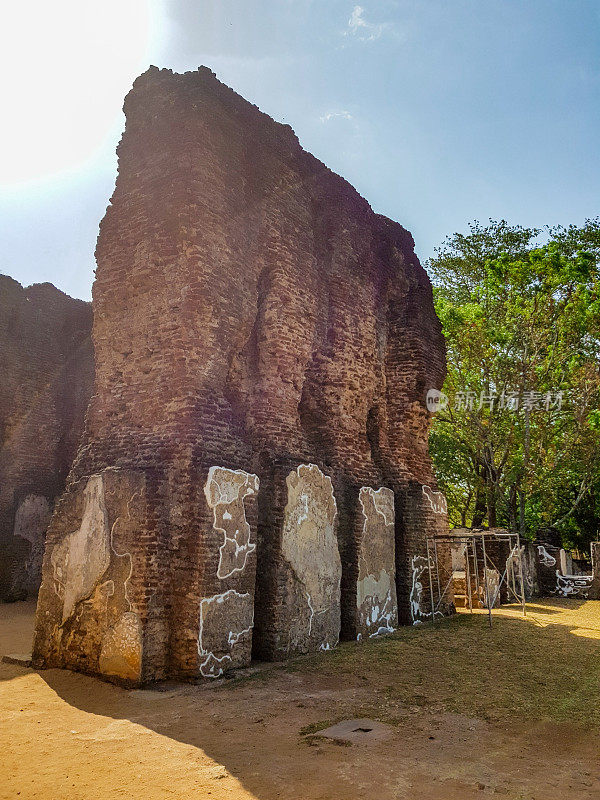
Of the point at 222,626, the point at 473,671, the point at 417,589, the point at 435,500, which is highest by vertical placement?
the point at 435,500

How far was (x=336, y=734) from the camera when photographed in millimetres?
4699

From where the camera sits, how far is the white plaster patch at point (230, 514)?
6.85 m

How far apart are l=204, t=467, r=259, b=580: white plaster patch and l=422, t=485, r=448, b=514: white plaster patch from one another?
487cm

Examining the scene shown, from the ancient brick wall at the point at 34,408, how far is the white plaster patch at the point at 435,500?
7.88 metres

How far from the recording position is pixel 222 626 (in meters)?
6.73

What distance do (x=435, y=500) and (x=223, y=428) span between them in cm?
553

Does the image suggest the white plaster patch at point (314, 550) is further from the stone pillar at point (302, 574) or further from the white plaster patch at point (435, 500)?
the white plaster patch at point (435, 500)

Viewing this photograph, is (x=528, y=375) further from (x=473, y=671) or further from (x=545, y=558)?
(x=473, y=671)

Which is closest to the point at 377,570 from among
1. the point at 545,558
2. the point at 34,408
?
the point at 34,408

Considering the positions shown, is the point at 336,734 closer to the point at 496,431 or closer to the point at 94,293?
the point at 94,293

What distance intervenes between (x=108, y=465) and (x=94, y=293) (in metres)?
2.42

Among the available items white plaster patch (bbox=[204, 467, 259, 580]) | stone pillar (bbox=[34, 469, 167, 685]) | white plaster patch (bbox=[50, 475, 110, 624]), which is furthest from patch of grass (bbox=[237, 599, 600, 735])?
white plaster patch (bbox=[50, 475, 110, 624])

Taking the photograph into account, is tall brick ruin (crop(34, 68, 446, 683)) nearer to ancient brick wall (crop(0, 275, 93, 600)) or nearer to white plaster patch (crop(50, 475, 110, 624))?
white plaster patch (crop(50, 475, 110, 624))

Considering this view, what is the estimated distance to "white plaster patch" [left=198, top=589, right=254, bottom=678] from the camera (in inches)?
256
